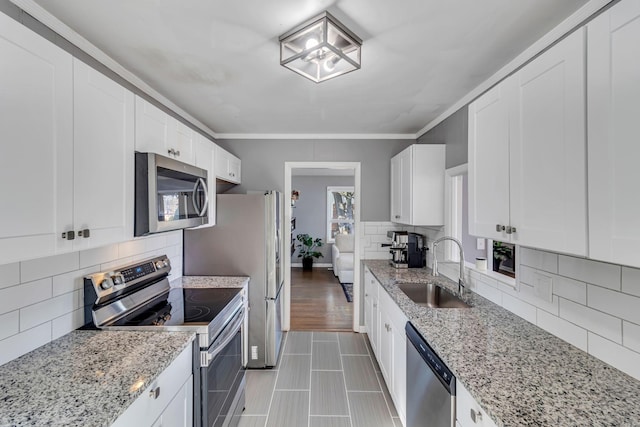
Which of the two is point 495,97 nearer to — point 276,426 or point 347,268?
point 276,426

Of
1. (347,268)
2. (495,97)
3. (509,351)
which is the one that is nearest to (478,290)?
(509,351)

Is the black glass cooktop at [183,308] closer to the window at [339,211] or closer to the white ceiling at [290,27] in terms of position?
the white ceiling at [290,27]

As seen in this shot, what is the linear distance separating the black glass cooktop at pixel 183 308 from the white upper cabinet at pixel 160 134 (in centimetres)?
95

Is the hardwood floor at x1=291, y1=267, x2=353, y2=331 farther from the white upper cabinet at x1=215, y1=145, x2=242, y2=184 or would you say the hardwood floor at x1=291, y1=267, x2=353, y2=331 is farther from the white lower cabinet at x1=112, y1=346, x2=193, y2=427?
the white lower cabinet at x1=112, y1=346, x2=193, y2=427

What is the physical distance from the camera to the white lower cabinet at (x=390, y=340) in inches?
75.4

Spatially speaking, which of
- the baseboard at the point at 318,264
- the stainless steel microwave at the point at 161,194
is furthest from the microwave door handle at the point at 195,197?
the baseboard at the point at 318,264

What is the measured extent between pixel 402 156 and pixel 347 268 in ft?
10.5

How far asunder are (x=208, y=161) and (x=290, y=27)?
1410 mm

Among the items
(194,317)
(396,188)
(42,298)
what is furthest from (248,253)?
(396,188)

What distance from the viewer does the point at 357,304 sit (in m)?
3.49

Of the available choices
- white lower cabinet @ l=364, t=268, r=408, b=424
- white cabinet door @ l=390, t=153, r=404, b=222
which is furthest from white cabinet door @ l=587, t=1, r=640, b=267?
white cabinet door @ l=390, t=153, r=404, b=222

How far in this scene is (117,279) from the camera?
1.68 meters

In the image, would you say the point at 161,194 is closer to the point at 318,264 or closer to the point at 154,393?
the point at 154,393

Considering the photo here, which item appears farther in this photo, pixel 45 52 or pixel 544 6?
pixel 544 6
